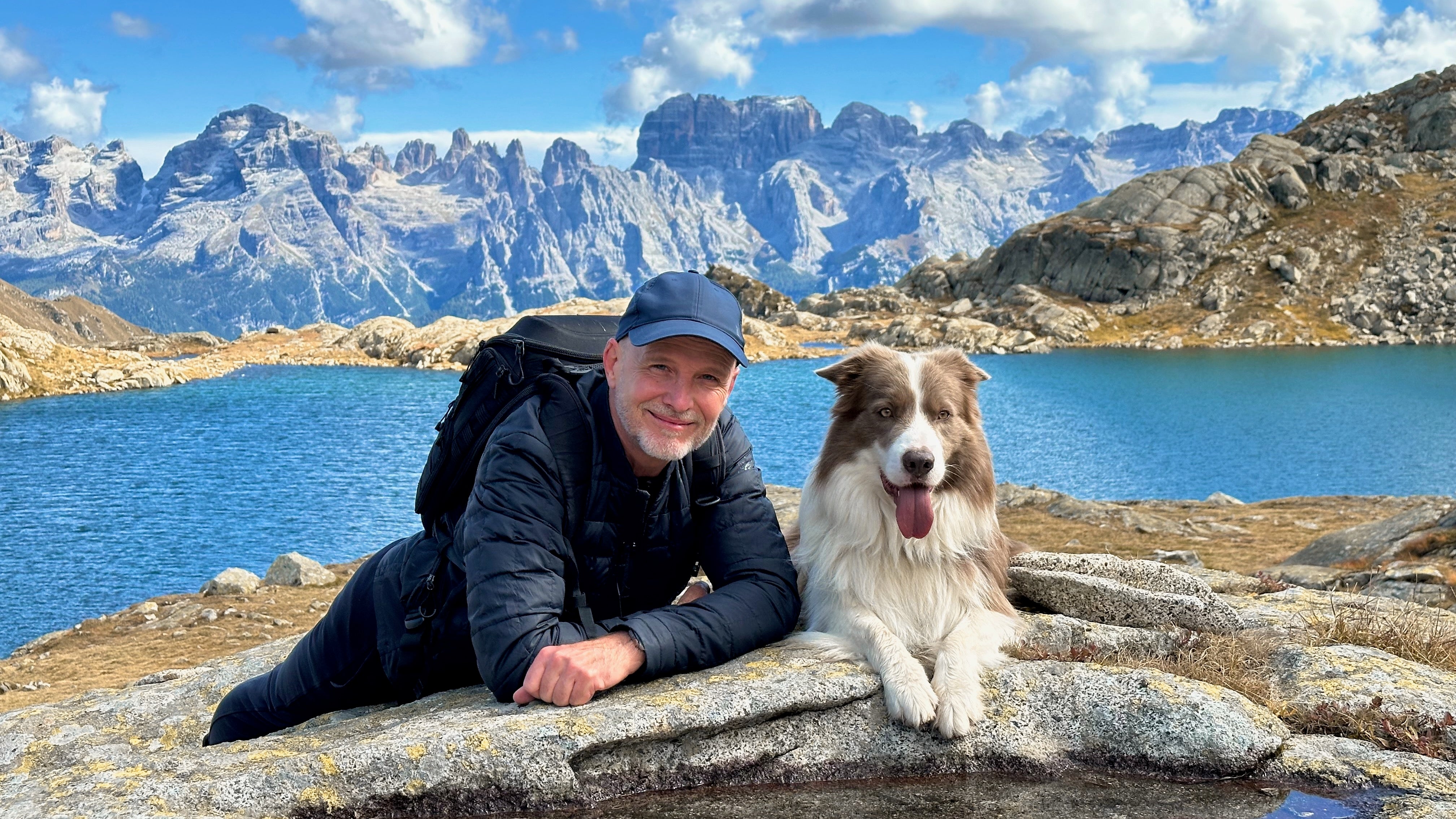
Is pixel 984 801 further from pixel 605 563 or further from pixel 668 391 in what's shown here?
pixel 668 391

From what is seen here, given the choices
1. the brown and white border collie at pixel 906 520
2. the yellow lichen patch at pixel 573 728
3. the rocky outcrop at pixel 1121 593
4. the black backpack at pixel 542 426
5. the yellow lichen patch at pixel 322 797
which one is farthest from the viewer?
the rocky outcrop at pixel 1121 593

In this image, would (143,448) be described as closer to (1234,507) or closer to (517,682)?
(1234,507)

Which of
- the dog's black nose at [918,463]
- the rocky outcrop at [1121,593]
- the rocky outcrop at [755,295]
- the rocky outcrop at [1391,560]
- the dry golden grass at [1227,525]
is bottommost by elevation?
the dry golden grass at [1227,525]

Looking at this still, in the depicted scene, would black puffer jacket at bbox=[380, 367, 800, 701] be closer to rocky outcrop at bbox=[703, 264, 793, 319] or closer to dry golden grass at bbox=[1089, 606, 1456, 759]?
dry golden grass at bbox=[1089, 606, 1456, 759]

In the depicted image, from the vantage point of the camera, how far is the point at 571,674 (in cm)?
529

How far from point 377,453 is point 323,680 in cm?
5450

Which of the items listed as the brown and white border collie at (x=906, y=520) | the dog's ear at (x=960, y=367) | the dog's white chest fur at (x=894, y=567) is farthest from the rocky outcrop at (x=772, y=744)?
the dog's ear at (x=960, y=367)

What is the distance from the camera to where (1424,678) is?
627 cm

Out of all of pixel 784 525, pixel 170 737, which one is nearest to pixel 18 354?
pixel 784 525

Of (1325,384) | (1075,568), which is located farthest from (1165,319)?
(1075,568)

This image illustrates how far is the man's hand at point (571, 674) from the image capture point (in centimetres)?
529

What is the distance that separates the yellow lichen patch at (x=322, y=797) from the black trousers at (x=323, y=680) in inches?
66.0

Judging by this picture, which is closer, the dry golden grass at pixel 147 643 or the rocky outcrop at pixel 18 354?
the dry golden grass at pixel 147 643

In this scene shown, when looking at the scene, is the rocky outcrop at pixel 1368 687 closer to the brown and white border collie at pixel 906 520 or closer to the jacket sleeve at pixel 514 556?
the brown and white border collie at pixel 906 520
